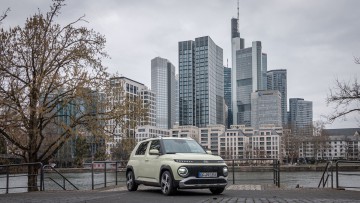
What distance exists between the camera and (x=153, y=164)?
47.2 ft

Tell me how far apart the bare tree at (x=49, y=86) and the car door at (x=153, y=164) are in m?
7.73

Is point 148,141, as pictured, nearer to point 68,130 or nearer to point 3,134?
point 68,130

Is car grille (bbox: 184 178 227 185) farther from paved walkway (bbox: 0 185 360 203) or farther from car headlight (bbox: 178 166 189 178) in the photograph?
paved walkway (bbox: 0 185 360 203)

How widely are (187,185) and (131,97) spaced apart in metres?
11.7

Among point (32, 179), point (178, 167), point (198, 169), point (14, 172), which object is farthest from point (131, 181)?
point (14, 172)

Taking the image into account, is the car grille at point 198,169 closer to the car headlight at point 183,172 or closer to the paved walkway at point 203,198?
the car headlight at point 183,172

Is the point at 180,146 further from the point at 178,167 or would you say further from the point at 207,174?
the point at 207,174

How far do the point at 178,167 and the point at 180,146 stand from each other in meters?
1.49

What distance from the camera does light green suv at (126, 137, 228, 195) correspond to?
1312cm

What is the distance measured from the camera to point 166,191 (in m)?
13.5

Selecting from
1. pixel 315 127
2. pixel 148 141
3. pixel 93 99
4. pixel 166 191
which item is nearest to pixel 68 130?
pixel 93 99

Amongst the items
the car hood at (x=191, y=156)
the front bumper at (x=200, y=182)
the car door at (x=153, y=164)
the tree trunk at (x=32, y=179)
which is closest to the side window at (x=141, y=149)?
the car door at (x=153, y=164)

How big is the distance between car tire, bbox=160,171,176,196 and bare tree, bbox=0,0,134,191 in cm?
903

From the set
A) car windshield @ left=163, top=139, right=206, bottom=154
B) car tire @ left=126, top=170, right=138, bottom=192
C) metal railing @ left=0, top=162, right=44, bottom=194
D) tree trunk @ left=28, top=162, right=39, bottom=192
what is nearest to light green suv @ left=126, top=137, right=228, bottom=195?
car windshield @ left=163, top=139, right=206, bottom=154
